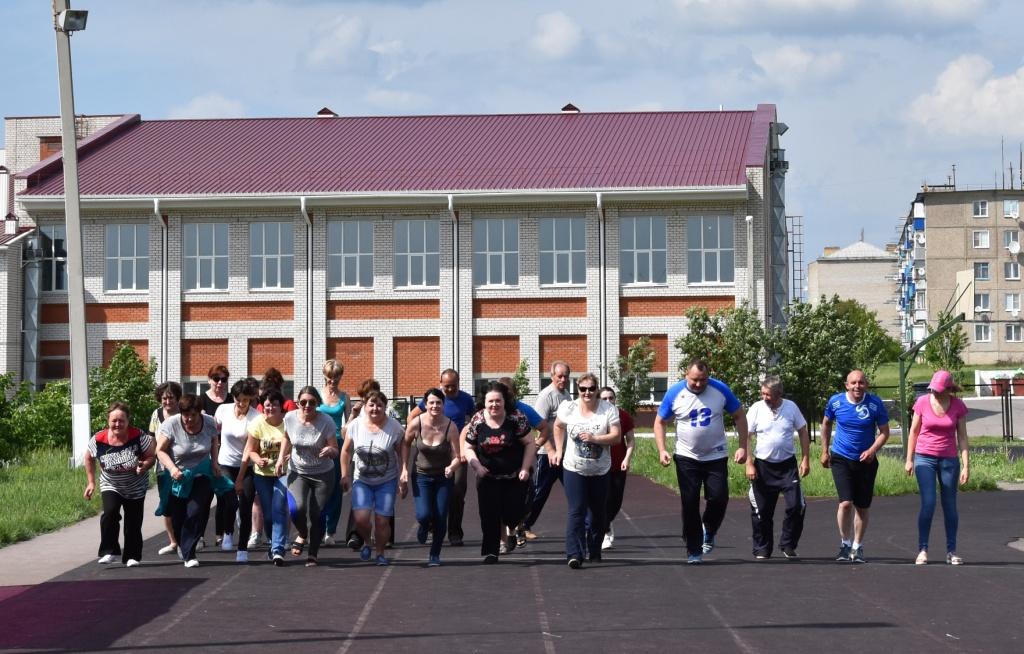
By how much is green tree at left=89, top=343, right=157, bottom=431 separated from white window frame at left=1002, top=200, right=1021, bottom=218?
8080 centimetres

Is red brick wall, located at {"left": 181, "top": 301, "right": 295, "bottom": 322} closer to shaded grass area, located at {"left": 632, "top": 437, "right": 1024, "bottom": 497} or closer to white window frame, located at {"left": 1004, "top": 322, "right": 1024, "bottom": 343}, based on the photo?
shaded grass area, located at {"left": 632, "top": 437, "right": 1024, "bottom": 497}

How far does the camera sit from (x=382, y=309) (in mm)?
45375

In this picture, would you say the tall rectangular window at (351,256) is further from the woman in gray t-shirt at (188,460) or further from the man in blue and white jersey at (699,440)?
the man in blue and white jersey at (699,440)

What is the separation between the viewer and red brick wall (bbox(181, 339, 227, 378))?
150 ft

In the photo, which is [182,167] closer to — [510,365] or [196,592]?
[510,365]

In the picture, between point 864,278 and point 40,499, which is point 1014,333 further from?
point 40,499

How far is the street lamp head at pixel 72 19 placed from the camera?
2428 cm

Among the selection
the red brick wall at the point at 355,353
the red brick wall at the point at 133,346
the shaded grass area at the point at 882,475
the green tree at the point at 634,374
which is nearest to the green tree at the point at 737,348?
the green tree at the point at 634,374

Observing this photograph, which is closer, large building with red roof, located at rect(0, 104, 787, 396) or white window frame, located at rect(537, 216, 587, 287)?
large building with red roof, located at rect(0, 104, 787, 396)

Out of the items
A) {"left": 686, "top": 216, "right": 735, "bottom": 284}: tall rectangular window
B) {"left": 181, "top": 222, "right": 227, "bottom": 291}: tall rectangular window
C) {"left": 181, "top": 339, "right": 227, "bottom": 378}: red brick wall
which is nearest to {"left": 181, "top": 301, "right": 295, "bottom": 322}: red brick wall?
{"left": 181, "top": 222, "right": 227, "bottom": 291}: tall rectangular window

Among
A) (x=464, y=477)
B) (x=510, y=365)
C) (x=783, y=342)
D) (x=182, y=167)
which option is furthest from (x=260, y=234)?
(x=464, y=477)

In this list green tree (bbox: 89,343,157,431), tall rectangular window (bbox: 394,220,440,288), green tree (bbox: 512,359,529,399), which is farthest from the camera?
tall rectangular window (bbox: 394,220,440,288)

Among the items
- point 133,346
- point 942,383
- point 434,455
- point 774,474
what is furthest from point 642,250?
point 434,455

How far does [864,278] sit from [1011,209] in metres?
39.5
